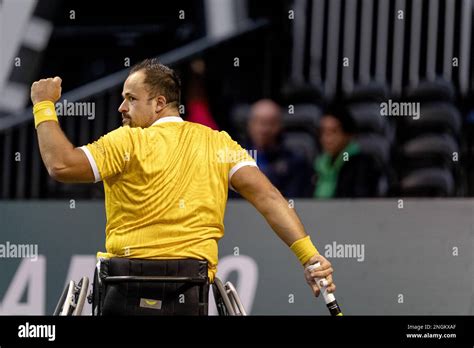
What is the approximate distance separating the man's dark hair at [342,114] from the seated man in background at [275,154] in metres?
0.35

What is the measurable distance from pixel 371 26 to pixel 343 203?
127 cm

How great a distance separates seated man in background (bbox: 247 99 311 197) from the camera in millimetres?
8438

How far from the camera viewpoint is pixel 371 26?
28.3ft

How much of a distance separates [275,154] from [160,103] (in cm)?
262

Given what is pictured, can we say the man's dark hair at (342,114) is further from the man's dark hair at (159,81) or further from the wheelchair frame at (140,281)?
the wheelchair frame at (140,281)

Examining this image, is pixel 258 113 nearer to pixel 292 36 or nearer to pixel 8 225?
pixel 292 36

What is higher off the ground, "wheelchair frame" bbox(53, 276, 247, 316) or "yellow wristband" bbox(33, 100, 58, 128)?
"yellow wristband" bbox(33, 100, 58, 128)

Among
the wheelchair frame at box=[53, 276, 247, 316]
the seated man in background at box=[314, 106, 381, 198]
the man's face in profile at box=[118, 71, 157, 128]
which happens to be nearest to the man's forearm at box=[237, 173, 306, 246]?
the wheelchair frame at box=[53, 276, 247, 316]

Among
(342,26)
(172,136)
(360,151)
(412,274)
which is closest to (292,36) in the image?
(342,26)

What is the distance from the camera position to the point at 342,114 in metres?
8.51

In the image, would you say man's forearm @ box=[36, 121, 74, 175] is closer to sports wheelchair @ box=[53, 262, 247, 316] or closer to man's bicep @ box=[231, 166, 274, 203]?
sports wheelchair @ box=[53, 262, 247, 316]

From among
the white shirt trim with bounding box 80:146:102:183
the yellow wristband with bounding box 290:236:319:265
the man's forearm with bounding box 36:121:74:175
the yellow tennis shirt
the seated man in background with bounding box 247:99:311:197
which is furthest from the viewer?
the seated man in background with bounding box 247:99:311:197

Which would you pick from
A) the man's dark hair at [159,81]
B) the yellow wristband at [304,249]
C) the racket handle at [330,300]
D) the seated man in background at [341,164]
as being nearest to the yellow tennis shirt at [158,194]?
the man's dark hair at [159,81]

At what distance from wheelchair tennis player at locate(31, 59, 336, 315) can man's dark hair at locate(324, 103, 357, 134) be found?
102 inches
